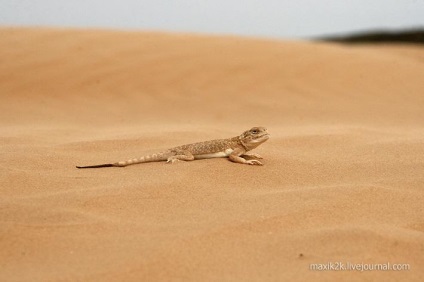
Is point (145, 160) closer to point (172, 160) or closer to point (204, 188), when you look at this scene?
point (172, 160)

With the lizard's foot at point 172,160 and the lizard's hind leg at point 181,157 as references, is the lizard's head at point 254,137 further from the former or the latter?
the lizard's foot at point 172,160

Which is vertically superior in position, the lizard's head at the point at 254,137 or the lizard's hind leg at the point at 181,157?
the lizard's head at the point at 254,137

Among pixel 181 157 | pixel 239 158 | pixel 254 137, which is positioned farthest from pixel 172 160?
pixel 254 137

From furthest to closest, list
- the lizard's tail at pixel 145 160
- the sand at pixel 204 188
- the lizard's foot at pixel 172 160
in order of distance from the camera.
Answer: the lizard's foot at pixel 172 160, the lizard's tail at pixel 145 160, the sand at pixel 204 188

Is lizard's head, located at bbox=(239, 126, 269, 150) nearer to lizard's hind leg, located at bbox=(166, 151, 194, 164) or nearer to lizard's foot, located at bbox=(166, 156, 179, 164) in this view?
lizard's hind leg, located at bbox=(166, 151, 194, 164)

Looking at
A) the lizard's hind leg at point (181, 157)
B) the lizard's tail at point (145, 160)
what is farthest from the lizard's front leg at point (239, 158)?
the lizard's tail at point (145, 160)

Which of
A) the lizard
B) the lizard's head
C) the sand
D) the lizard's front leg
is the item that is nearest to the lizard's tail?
the lizard

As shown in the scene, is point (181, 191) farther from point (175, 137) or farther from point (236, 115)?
point (236, 115)

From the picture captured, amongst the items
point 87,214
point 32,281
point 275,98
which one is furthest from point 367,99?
point 32,281
